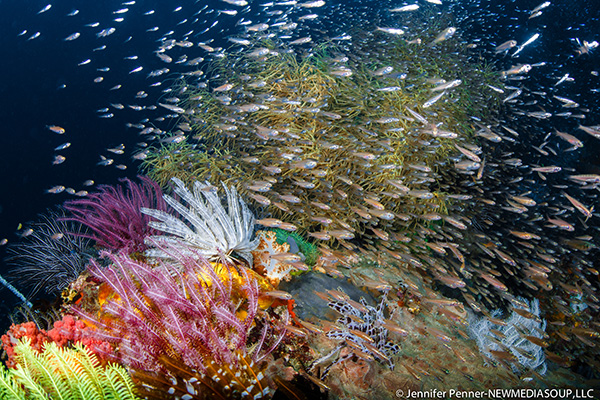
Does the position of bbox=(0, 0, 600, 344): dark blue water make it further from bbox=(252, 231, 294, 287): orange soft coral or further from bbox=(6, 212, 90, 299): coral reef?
bbox=(252, 231, 294, 287): orange soft coral

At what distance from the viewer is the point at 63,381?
2.44 meters

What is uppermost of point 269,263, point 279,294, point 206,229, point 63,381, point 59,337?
point 63,381

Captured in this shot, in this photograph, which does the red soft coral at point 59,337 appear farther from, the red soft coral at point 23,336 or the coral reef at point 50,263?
the coral reef at point 50,263

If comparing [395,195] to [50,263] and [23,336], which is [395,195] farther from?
[50,263]

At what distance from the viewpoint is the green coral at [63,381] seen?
6.86 feet

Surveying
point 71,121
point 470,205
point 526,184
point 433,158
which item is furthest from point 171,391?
point 71,121

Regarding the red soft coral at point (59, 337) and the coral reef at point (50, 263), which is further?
the coral reef at point (50, 263)

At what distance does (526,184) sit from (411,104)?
5269mm

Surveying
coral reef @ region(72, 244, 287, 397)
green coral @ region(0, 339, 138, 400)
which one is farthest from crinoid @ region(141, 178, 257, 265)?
green coral @ region(0, 339, 138, 400)

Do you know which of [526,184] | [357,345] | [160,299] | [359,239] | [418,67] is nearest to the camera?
[160,299]

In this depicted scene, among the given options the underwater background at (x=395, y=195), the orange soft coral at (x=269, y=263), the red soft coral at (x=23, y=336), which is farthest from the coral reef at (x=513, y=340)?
the red soft coral at (x=23, y=336)

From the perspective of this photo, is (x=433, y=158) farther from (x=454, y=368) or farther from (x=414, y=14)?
(x=414, y=14)

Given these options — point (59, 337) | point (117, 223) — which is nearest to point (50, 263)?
point (117, 223)

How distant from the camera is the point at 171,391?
7.60 ft
